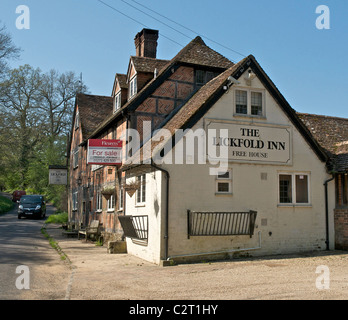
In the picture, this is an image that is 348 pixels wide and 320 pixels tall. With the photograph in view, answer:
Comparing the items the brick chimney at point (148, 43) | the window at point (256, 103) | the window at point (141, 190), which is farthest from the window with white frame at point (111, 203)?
the brick chimney at point (148, 43)

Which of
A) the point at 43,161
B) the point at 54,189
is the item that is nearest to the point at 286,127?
the point at 54,189

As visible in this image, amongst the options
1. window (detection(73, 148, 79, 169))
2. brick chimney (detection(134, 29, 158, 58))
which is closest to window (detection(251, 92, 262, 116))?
brick chimney (detection(134, 29, 158, 58))

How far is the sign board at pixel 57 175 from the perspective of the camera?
3325 centimetres

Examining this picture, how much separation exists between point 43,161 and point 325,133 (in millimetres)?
38668

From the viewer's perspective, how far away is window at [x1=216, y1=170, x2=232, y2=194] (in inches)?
577

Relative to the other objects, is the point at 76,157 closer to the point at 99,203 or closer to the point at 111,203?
the point at 99,203

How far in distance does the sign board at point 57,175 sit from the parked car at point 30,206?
25.3ft

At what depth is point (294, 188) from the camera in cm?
1579

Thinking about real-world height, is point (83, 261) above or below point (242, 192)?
below

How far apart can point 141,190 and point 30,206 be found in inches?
1060

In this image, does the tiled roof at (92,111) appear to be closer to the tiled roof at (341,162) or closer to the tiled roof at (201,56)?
the tiled roof at (201,56)

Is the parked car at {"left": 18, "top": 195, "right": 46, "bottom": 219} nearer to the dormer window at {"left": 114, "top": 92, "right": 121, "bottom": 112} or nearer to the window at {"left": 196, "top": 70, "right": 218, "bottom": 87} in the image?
the dormer window at {"left": 114, "top": 92, "right": 121, "bottom": 112}
